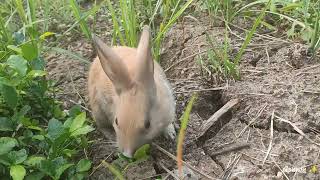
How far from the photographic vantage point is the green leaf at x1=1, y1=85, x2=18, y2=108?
3448 millimetres

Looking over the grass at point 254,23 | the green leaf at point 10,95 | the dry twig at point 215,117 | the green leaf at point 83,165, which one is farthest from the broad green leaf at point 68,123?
the grass at point 254,23

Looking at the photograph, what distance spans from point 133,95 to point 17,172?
688mm

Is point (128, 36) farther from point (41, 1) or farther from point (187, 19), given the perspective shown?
point (41, 1)

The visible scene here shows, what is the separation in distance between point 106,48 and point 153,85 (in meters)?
0.32

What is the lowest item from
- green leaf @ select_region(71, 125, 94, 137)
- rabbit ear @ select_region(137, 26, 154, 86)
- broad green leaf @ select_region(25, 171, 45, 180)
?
broad green leaf @ select_region(25, 171, 45, 180)

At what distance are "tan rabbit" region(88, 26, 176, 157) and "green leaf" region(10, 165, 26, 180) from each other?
51 centimetres

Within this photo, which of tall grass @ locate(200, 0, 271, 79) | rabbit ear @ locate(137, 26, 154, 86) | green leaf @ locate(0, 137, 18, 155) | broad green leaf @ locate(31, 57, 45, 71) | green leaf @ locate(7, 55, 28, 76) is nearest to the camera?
green leaf @ locate(0, 137, 18, 155)

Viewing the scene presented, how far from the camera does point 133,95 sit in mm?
3268

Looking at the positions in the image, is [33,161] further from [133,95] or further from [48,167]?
[133,95]

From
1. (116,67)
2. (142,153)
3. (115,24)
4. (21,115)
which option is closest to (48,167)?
(21,115)

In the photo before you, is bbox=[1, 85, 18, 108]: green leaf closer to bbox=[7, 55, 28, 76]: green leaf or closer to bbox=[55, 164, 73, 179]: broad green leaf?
bbox=[7, 55, 28, 76]: green leaf

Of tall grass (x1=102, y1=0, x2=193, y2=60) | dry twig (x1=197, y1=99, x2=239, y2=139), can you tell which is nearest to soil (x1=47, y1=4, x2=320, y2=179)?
dry twig (x1=197, y1=99, x2=239, y2=139)

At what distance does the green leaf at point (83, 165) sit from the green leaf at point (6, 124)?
433 mm

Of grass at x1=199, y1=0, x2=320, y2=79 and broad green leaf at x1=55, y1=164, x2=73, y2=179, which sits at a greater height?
grass at x1=199, y1=0, x2=320, y2=79
